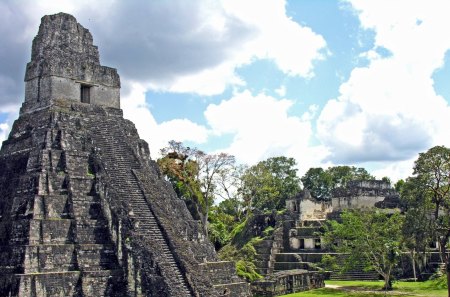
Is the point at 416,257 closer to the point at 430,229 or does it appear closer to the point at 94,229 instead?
the point at 430,229

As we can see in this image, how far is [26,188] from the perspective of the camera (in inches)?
696

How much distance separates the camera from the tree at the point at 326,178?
67500mm

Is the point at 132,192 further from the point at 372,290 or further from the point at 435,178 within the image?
the point at 372,290

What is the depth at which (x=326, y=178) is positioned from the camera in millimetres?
67188

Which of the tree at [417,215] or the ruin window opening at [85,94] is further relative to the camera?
the ruin window opening at [85,94]

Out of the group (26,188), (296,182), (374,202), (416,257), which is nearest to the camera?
(26,188)

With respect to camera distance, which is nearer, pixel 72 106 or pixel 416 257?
pixel 72 106

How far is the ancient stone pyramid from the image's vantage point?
16.2 m

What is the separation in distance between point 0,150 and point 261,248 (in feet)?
64.9

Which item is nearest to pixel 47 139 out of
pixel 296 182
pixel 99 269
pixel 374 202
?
pixel 99 269

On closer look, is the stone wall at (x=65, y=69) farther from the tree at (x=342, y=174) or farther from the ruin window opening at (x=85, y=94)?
the tree at (x=342, y=174)

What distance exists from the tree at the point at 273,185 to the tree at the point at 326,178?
4.44 m

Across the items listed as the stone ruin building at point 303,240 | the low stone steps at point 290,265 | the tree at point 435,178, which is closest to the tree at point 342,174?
the stone ruin building at point 303,240

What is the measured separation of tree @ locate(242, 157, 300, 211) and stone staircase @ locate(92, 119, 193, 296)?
24.3 metres
